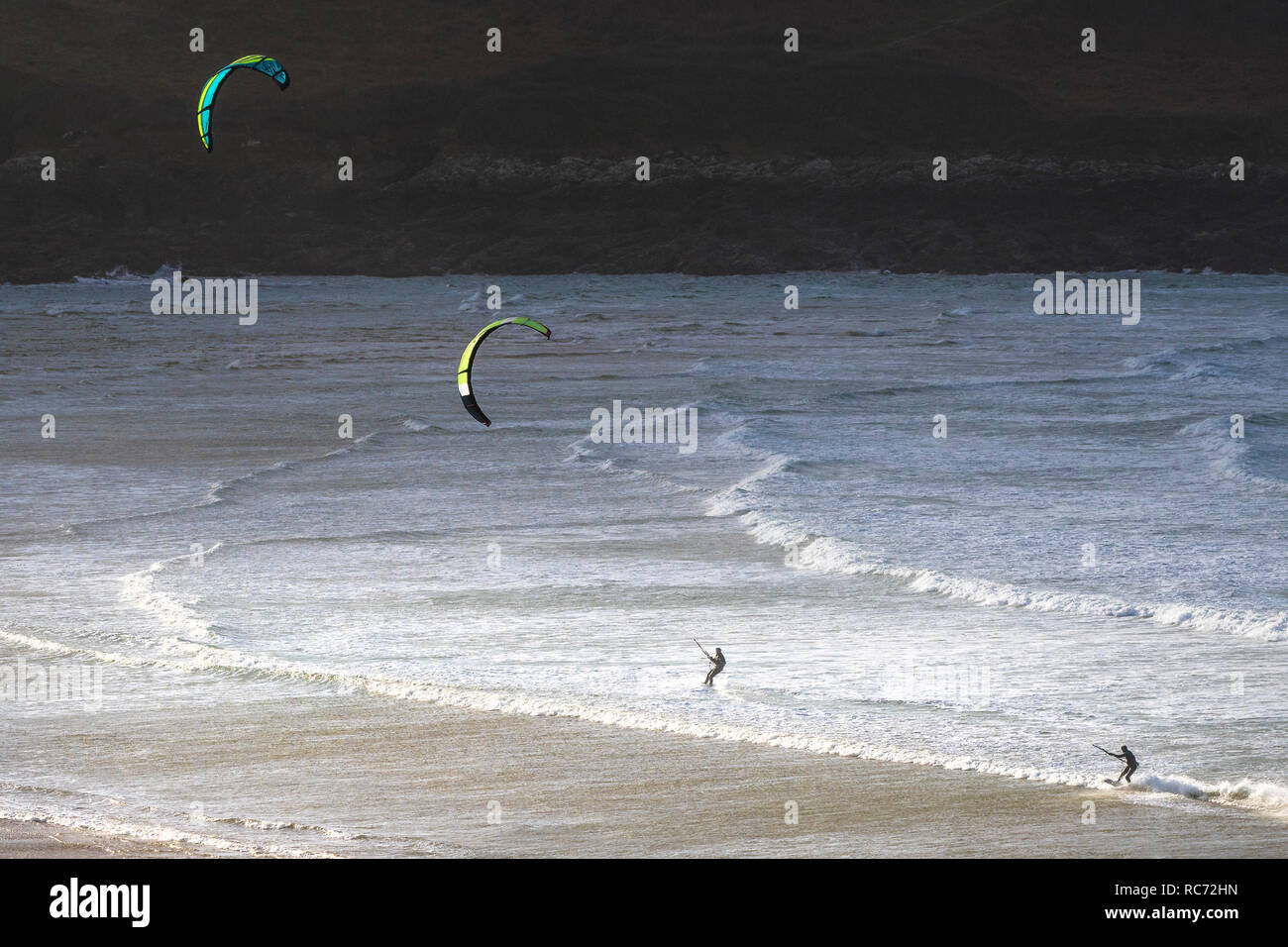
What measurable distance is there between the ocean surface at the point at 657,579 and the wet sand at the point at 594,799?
84 millimetres

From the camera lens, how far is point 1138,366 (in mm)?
36094

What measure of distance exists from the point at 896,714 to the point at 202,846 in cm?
374

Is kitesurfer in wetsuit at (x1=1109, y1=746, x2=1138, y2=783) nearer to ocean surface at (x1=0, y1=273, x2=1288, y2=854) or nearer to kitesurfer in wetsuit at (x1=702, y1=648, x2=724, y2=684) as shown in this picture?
ocean surface at (x1=0, y1=273, x2=1288, y2=854)

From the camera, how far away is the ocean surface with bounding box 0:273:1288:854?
28.3 feet

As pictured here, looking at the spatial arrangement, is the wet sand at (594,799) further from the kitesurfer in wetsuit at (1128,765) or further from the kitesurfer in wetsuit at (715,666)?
the kitesurfer in wetsuit at (715,666)

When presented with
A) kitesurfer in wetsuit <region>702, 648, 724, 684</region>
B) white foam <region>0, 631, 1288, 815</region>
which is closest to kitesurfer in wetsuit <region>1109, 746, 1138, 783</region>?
white foam <region>0, 631, 1288, 815</region>

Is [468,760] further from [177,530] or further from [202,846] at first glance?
[177,530]

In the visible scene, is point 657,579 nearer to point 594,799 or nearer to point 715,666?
point 715,666

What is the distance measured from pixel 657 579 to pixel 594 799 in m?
5.44

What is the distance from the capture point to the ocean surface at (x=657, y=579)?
28.3 ft

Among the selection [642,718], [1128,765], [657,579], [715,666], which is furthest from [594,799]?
[657,579]

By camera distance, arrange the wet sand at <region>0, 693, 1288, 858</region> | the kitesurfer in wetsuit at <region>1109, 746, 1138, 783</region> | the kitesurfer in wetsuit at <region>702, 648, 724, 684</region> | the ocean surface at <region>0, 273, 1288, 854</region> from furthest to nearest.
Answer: the kitesurfer in wetsuit at <region>702, 648, 724, 684</region>, the ocean surface at <region>0, 273, 1288, 854</region>, the kitesurfer in wetsuit at <region>1109, 746, 1138, 783</region>, the wet sand at <region>0, 693, 1288, 858</region>

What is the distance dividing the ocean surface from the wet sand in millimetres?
84
